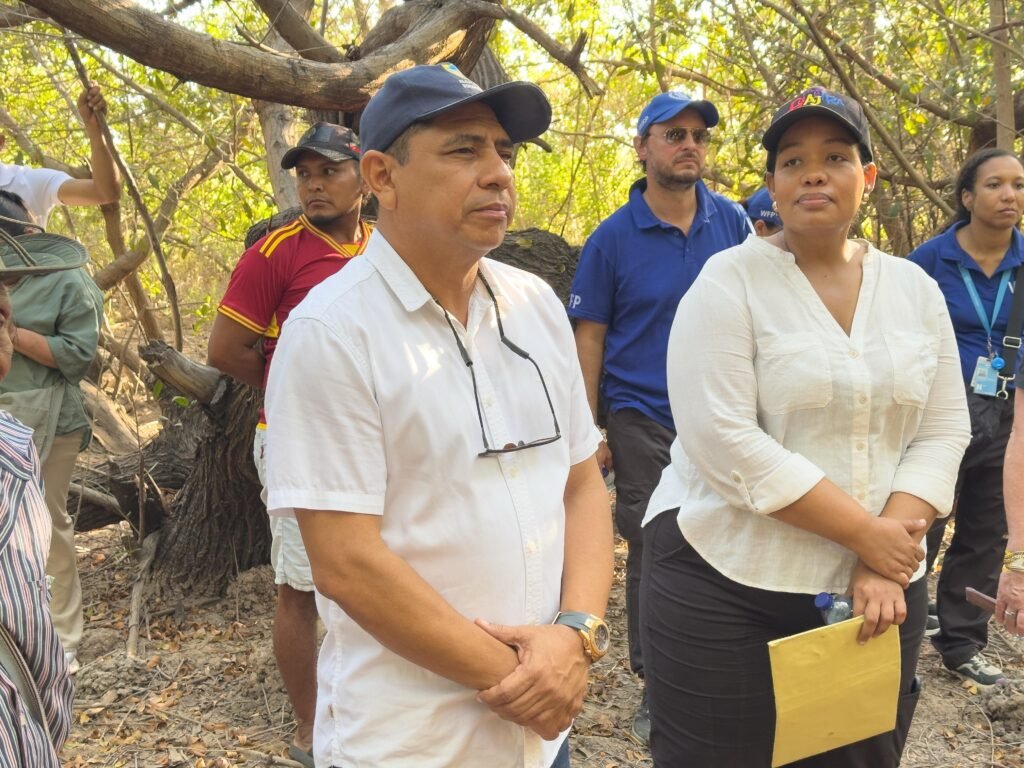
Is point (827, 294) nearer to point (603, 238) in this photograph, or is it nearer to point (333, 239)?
point (603, 238)

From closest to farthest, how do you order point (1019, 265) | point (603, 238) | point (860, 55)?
point (603, 238), point (1019, 265), point (860, 55)

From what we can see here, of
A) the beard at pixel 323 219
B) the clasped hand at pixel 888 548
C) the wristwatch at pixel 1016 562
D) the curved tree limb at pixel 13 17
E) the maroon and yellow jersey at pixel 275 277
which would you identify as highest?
the curved tree limb at pixel 13 17

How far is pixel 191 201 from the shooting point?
8586mm

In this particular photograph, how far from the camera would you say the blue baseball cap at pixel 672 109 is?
384 centimetres

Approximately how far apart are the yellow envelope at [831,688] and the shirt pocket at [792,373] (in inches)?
19.1

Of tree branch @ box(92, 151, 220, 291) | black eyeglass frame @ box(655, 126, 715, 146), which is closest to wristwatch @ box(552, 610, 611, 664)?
black eyeglass frame @ box(655, 126, 715, 146)

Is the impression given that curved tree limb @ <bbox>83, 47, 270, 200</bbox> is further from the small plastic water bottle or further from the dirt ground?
the small plastic water bottle

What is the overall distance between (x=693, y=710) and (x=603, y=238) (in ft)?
6.57

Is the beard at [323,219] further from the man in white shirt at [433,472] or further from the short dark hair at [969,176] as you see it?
the short dark hair at [969,176]

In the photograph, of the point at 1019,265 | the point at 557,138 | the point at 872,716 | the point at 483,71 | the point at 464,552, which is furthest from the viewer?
the point at 557,138

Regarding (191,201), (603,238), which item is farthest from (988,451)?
(191,201)

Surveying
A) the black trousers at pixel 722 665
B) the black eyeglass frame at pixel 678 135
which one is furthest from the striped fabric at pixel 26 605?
the black eyeglass frame at pixel 678 135

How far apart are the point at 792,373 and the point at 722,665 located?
2.24 feet

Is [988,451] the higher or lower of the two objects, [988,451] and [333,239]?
the lower
